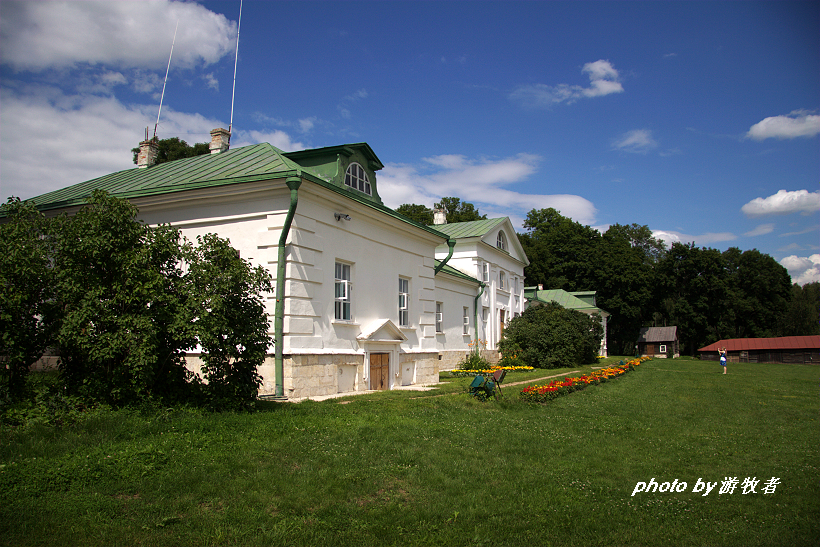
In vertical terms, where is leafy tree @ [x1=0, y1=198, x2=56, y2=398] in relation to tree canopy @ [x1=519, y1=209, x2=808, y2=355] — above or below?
below

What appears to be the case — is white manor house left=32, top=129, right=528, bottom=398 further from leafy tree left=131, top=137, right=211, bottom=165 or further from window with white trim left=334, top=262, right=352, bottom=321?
leafy tree left=131, top=137, right=211, bottom=165

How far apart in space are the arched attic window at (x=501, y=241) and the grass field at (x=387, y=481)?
1021 inches

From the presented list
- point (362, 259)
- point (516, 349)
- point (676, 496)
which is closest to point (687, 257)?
point (516, 349)

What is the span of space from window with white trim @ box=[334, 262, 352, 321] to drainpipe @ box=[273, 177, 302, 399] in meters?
2.15

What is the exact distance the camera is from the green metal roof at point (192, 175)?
1264 cm

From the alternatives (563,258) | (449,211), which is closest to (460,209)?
(449,211)

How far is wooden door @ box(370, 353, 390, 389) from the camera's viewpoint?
15047 millimetres

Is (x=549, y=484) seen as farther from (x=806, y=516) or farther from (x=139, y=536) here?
(x=139, y=536)

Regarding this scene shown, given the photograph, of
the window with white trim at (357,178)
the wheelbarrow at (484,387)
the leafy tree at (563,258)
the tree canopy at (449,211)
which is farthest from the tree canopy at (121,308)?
the leafy tree at (563,258)

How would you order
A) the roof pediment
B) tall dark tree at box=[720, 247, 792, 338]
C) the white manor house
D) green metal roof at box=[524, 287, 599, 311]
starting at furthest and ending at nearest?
tall dark tree at box=[720, 247, 792, 338], green metal roof at box=[524, 287, 599, 311], the roof pediment, the white manor house

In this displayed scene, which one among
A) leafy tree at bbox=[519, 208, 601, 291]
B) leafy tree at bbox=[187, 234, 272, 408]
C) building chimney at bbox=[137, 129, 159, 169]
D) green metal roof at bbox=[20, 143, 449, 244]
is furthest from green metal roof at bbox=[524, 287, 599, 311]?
leafy tree at bbox=[187, 234, 272, 408]

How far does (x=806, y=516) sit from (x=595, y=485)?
1.91 m

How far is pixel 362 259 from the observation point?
14.8 m

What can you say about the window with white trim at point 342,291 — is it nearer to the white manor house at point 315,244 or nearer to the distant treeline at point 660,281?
the white manor house at point 315,244
